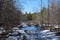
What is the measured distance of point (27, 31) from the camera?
8.53 ft

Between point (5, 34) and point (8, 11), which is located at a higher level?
point (8, 11)

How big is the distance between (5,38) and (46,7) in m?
1.15

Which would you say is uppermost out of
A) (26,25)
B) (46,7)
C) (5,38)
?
(46,7)

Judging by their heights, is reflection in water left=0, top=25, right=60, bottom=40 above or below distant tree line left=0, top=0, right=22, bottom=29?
below

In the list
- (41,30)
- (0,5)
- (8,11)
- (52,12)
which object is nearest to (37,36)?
(41,30)

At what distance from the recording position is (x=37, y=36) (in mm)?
2598

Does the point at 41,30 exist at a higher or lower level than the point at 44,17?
lower

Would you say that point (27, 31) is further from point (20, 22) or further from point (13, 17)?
point (13, 17)

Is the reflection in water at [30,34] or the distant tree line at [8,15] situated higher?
the distant tree line at [8,15]

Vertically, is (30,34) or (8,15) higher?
(8,15)

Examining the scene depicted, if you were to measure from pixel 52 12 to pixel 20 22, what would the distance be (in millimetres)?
741

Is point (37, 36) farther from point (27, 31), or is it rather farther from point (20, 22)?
point (20, 22)

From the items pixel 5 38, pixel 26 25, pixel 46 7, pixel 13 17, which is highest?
pixel 46 7

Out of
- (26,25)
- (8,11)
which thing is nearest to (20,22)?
(26,25)
